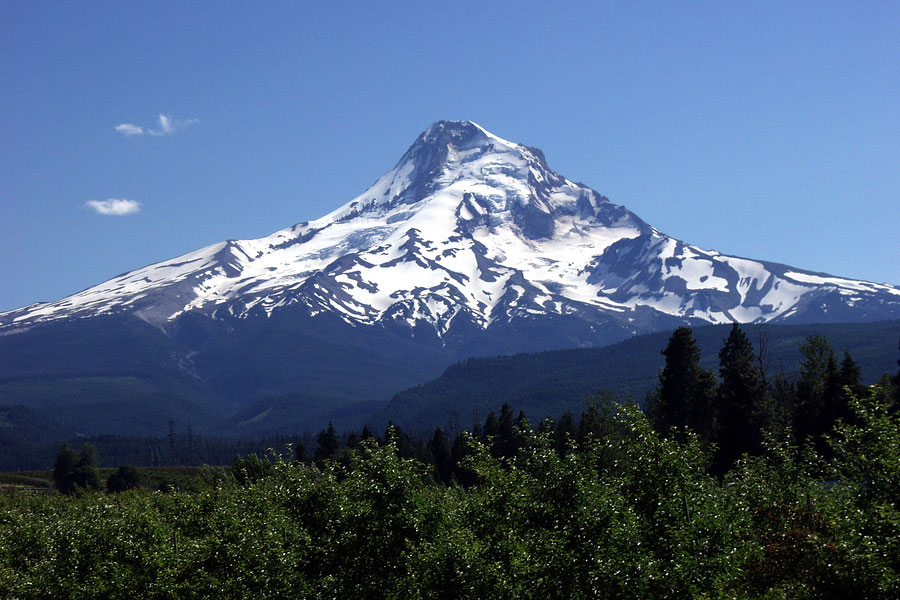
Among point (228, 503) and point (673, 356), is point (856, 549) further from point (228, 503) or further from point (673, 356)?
point (673, 356)

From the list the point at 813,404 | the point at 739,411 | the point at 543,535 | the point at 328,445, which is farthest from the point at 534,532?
the point at 328,445

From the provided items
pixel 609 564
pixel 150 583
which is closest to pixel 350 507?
pixel 150 583

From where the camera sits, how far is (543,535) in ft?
106

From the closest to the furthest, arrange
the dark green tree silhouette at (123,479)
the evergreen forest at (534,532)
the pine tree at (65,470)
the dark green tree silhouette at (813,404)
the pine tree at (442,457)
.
Answer: the evergreen forest at (534,532), the dark green tree silhouette at (813,404), the pine tree at (442,457), the dark green tree silhouette at (123,479), the pine tree at (65,470)

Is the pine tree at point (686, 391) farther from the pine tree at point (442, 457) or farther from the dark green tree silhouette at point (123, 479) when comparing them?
the dark green tree silhouette at point (123, 479)

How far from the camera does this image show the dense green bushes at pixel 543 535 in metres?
28.3

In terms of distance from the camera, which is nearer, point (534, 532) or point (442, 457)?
point (534, 532)

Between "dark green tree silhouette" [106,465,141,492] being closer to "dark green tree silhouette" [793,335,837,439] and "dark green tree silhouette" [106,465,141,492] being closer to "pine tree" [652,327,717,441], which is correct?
"pine tree" [652,327,717,441]

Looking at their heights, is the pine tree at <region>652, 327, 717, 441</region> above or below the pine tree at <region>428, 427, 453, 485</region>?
above

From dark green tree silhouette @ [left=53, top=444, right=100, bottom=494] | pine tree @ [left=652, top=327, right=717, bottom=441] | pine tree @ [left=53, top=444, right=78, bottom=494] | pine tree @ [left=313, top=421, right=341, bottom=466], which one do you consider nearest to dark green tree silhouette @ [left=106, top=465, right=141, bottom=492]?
dark green tree silhouette @ [left=53, top=444, right=100, bottom=494]

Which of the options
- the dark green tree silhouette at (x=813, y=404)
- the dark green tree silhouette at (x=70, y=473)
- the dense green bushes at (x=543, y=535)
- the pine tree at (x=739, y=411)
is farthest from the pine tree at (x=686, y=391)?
the dark green tree silhouette at (x=70, y=473)

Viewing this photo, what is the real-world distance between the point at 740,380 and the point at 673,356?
8318 mm

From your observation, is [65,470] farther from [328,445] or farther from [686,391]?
[686,391]

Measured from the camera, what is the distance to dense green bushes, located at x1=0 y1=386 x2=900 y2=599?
93.0 ft
